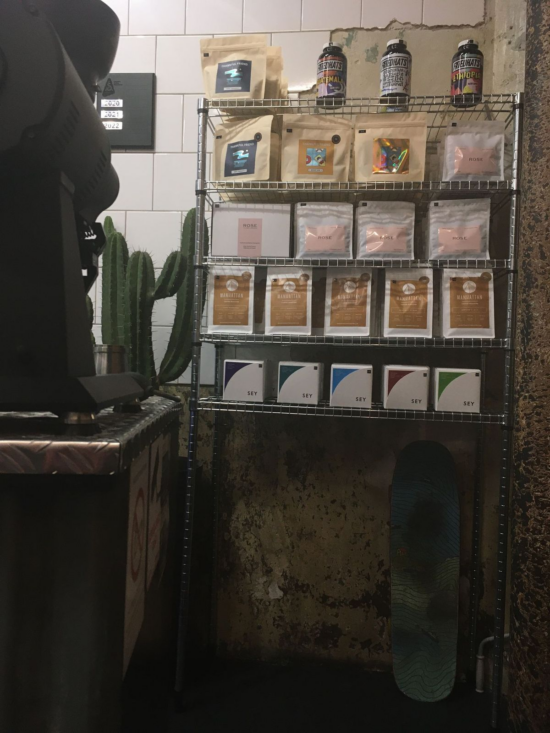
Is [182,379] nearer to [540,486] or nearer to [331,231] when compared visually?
[331,231]

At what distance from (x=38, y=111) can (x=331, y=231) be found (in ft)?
3.10

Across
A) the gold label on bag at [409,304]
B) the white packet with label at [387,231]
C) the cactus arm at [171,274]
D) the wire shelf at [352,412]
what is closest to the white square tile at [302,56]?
the white packet with label at [387,231]

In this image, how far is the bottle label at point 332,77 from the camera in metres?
1.48

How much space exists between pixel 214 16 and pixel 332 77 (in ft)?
2.21

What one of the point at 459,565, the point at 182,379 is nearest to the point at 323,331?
the point at 182,379

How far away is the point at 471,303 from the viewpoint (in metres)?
1.42

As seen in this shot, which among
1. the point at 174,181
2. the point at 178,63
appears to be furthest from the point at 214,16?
the point at 174,181

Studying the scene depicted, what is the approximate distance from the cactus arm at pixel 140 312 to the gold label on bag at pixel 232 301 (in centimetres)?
26

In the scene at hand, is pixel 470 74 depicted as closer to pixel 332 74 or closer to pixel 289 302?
pixel 332 74

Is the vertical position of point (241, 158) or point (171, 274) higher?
point (241, 158)

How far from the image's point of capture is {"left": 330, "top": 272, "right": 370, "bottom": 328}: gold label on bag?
1.47 m

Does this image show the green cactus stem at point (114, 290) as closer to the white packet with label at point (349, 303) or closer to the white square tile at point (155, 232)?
the white square tile at point (155, 232)

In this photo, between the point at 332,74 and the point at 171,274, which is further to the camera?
the point at 171,274

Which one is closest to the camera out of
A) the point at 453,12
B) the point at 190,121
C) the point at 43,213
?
the point at 43,213
